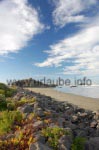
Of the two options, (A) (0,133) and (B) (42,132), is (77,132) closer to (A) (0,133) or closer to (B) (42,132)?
(B) (42,132)

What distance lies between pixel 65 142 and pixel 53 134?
1.56 ft

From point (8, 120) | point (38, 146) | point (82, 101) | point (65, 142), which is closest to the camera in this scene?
point (38, 146)

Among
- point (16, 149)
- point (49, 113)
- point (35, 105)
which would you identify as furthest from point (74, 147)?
point (35, 105)

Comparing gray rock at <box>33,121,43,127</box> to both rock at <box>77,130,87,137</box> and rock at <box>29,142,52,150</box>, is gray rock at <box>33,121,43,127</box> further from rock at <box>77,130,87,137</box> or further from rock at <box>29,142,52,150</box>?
rock at <box>29,142,52,150</box>

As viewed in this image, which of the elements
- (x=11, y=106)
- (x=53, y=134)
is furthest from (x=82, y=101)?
(x=53, y=134)

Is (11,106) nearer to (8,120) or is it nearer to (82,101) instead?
(8,120)

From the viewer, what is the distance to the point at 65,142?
813cm

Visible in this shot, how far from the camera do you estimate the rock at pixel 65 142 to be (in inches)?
314

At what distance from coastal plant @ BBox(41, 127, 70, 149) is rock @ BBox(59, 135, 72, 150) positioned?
0.36 feet

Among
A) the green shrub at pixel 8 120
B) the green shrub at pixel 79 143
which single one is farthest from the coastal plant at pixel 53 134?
the green shrub at pixel 8 120

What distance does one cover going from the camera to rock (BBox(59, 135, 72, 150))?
314 inches

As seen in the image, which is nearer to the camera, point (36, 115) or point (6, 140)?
point (6, 140)

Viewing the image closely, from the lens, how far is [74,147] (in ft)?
26.6

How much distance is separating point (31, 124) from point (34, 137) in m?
1.12
